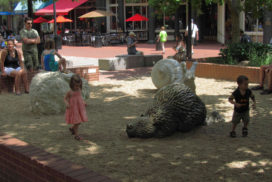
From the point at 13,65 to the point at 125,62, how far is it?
547 cm

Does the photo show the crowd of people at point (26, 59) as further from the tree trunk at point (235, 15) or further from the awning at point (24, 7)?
the awning at point (24, 7)

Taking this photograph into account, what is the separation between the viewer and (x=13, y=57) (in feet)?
32.6

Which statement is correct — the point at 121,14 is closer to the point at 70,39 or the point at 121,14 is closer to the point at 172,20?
the point at 172,20

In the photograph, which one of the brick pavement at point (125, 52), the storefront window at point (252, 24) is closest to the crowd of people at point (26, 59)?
the brick pavement at point (125, 52)

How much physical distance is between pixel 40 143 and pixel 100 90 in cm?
487

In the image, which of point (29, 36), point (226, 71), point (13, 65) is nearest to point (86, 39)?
point (29, 36)

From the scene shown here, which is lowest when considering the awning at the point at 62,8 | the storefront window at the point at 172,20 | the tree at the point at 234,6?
the tree at the point at 234,6

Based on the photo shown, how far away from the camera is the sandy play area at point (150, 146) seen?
4203 mm

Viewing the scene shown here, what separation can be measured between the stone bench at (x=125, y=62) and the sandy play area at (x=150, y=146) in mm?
6081

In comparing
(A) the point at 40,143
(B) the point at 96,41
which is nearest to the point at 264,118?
(A) the point at 40,143

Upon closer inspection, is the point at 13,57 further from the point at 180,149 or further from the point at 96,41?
the point at 96,41

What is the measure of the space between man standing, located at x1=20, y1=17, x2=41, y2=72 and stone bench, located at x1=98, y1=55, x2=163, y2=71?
3.79 m

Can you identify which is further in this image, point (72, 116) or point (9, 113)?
point (9, 113)

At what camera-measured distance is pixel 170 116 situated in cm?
553
